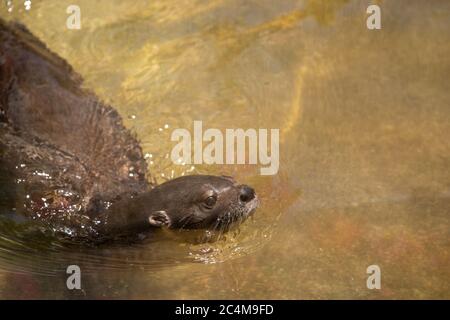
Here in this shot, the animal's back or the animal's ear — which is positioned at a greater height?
the animal's back

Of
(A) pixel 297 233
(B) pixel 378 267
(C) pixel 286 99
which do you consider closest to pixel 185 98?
(C) pixel 286 99

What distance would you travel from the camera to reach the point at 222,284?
11.7 ft

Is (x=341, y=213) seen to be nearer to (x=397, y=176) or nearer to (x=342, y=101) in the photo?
(x=397, y=176)

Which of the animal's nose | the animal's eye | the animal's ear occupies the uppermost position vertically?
the animal's nose

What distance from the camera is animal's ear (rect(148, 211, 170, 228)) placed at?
3676 mm

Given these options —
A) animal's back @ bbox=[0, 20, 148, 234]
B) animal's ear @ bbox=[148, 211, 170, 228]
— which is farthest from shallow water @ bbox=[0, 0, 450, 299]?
animal's back @ bbox=[0, 20, 148, 234]

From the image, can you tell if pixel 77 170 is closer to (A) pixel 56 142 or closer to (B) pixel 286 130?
(A) pixel 56 142

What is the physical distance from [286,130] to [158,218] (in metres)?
1.24

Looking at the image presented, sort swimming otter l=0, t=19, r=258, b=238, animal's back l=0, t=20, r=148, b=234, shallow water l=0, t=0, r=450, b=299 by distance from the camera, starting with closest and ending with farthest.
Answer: shallow water l=0, t=0, r=450, b=299
swimming otter l=0, t=19, r=258, b=238
animal's back l=0, t=20, r=148, b=234

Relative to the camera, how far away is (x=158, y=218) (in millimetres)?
3688

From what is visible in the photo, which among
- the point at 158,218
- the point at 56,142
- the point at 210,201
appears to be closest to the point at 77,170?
the point at 56,142

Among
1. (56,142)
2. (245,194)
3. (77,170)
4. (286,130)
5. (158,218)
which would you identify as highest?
(286,130)

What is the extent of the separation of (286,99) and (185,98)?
674mm

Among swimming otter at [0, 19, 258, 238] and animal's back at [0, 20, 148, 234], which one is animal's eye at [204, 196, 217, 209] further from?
animal's back at [0, 20, 148, 234]
